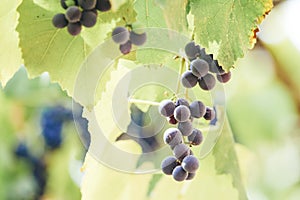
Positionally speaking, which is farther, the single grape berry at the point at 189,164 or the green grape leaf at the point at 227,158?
the green grape leaf at the point at 227,158

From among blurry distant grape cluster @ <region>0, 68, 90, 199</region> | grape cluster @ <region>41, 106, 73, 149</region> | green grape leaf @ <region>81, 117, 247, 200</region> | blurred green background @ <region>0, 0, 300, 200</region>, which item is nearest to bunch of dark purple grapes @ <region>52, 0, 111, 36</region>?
green grape leaf @ <region>81, 117, 247, 200</region>

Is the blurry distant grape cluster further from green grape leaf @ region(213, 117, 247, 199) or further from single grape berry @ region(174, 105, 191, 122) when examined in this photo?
single grape berry @ region(174, 105, 191, 122)

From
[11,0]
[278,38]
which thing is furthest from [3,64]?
[278,38]

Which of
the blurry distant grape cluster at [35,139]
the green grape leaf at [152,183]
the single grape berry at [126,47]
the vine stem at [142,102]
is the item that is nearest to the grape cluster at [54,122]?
the blurry distant grape cluster at [35,139]

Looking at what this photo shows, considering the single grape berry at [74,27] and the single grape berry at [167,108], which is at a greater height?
the single grape berry at [74,27]

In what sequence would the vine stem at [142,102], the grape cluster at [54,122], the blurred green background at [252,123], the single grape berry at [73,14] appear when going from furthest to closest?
the grape cluster at [54,122], the blurred green background at [252,123], the vine stem at [142,102], the single grape berry at [73,14]

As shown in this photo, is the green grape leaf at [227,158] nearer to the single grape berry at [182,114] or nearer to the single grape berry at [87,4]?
the single grape berry at [182,114]

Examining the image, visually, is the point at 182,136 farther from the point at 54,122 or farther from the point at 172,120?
the point at 54,122
